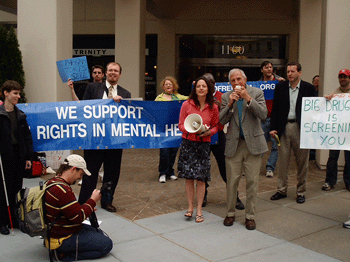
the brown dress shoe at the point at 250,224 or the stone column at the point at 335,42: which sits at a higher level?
the stone column at the point at 335,42

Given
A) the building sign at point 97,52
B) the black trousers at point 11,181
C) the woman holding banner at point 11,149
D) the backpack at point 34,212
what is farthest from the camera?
the building sign at point 97,52

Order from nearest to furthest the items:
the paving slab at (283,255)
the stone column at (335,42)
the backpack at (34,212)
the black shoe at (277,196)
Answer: the backpack at (34,212) → the paving slab at (283,255) → the black shoe at (277,196) → the stone column at (335,42)

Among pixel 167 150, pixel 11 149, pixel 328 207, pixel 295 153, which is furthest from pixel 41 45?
pixel 328 207

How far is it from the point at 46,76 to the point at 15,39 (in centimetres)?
93

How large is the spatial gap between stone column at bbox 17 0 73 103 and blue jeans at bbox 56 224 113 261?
4.83 m

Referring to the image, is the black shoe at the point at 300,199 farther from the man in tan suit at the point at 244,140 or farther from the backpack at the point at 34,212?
the backpack at the point at 34,212

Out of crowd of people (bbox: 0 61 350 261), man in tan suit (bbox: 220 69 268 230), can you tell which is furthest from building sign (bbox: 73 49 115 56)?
man in tan suit (bbox: 220 69 268 230)

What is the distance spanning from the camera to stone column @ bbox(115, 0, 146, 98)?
12.2 m

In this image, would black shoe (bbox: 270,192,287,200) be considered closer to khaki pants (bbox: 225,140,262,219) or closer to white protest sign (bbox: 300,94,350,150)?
white protest sign (bbox: 300,94,350,150)

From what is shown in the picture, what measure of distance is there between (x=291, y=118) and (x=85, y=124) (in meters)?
3.11

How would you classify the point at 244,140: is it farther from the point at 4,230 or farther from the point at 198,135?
the point at 4,230

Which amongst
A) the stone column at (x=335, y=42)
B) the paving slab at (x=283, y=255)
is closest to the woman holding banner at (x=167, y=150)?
the stone column at (x=335, y=42)

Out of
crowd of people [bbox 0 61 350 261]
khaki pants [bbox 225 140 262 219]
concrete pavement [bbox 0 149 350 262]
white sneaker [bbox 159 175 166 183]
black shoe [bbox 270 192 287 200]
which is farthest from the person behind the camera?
white sneaker [bbox 159 175 166 183]

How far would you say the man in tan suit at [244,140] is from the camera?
209 inches
